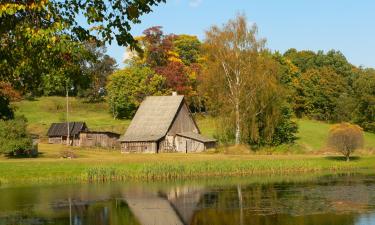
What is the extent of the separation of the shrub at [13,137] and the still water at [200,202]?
1308 centimetres

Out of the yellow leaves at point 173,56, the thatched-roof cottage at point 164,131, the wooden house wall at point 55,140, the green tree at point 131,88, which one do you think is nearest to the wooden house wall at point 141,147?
the thatched-roof cottage at point 164,131

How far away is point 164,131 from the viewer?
205 feet

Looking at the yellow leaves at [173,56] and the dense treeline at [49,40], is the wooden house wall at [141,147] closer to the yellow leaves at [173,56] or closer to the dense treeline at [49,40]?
the yellow leaves at [173,56]

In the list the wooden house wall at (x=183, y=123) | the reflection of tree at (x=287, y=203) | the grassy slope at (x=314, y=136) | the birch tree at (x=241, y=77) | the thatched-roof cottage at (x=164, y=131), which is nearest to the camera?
the reflection of tree at (x=287, y=203)

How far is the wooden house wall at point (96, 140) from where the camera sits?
67.9 meters

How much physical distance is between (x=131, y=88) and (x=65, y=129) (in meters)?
17.1

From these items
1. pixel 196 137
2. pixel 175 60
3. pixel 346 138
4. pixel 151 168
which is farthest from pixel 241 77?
pixel 175 60

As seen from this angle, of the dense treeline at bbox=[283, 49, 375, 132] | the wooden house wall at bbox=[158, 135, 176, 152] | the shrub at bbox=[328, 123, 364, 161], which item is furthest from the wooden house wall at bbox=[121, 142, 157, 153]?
the dense treeline at bbox=[283, 49, 375, 132]

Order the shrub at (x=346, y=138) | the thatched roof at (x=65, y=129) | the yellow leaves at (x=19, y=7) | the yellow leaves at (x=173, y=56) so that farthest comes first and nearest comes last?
the yellow leaves at (x=173, y=56) < the thatched roof at (x=65, y=129) < the shrub at (x=346, y=138) < the yellow leaves at (x=19, y=7)

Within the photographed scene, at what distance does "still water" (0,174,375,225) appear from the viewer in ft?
79.7

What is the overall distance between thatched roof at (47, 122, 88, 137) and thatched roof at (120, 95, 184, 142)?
7.44 meters

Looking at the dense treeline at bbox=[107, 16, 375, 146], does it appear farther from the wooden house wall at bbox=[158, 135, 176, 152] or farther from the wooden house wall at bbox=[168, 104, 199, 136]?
the wooden house wall at bbox=[158, 135, 176, 152]

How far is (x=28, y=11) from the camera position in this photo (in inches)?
442

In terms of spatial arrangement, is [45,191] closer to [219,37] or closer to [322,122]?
[219,37]
